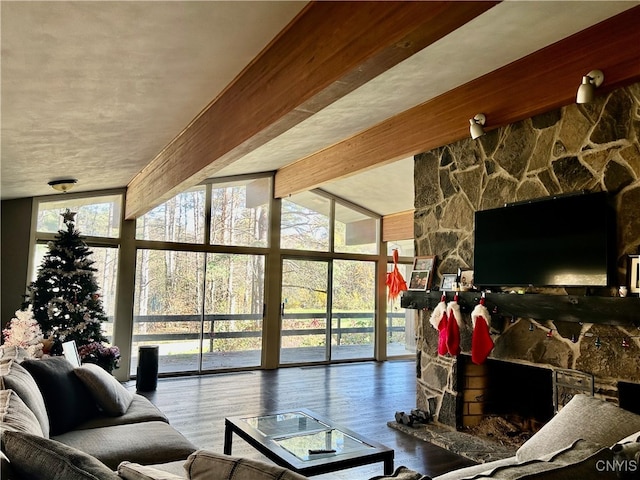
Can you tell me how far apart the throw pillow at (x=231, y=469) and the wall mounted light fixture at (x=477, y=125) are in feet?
12.1

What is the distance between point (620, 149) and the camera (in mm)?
3416

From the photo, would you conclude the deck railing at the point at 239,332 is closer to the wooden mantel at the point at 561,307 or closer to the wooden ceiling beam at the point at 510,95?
the wooden ceiling beam at the point at 510,95

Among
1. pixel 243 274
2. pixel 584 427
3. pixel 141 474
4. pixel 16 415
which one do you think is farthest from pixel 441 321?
pixel 243 274

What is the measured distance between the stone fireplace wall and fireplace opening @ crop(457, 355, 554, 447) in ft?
0.52

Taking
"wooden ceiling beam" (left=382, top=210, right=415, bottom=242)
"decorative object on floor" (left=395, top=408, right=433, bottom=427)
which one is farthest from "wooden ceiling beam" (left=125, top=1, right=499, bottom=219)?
"wooden ceiling beam" (left=382, top=210, right=415, bottom=242)

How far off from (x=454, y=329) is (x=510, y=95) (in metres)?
2.16

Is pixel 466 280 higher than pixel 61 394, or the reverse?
pixel 466 280

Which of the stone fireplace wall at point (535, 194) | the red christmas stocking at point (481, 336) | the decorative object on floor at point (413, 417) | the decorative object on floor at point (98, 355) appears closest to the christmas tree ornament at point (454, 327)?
the stone fireplace wall at point (535, 194)

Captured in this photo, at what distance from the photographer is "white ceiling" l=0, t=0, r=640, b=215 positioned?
7.22 ft

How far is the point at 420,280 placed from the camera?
17.0 feet

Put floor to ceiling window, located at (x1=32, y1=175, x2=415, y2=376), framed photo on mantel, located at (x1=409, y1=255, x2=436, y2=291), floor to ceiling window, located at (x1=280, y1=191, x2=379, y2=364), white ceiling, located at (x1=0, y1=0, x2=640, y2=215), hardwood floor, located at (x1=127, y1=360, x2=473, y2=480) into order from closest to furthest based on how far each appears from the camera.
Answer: white ceiling, located at (x1=0, y1=0, x2=640, y2=215), hardwood floor, located at (x1=127, y1=360, x2=473, y2=480), framed photo on mantel, located at (x1=409, y1=255, x2=436, y2=291), floor to ceiling window, located at (x1=32, y1=175, x2=415, y2=376), floor to ceiling window, located at (x1=280, y1=191, x2=379, y2=364)

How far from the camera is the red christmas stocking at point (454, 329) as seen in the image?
447 centimetres

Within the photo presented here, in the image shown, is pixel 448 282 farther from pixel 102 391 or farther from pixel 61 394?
pixel 61 394

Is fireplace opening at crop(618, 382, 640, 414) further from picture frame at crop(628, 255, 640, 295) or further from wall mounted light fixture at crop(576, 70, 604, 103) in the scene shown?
wall mounted light fixture at crop(576, 70, 604, 103)
